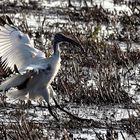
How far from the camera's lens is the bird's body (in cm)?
754

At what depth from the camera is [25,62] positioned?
770cm

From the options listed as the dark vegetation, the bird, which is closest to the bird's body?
the bird

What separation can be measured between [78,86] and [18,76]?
1428mm

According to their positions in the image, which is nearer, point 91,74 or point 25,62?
point 25,62

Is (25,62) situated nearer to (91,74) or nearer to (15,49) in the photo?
(15,49)

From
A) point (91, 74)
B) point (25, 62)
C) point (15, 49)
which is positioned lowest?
point (91, 74)

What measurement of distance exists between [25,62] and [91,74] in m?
2.51

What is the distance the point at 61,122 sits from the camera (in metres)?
7.51

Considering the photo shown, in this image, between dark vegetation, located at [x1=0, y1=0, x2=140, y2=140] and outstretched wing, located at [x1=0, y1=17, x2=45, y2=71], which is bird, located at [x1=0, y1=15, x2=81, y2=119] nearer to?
outstretched wing, located at [x1=0, y1=17, x2=45, y2=71]

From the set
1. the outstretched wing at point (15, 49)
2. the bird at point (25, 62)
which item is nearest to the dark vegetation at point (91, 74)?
the bird at point (25, 62)

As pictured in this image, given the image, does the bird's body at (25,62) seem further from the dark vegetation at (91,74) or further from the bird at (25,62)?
the dark vegetation at (91,74)

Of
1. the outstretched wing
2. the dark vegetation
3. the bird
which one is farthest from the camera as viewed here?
the outstretched wing

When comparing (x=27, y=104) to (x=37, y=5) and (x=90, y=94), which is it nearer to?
(x=90, y=94)

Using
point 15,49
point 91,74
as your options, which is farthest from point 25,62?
point 91,74
